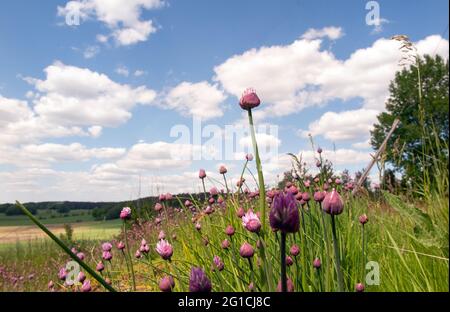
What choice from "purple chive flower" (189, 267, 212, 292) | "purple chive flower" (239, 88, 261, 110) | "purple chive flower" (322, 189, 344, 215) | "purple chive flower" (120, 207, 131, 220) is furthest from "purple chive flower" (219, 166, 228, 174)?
"purple chive flower" (189, 267, 212, 292)

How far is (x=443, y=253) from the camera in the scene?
183 cm

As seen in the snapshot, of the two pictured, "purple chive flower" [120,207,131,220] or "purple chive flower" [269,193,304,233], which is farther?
"purple chive flower" [120,207,131,220]

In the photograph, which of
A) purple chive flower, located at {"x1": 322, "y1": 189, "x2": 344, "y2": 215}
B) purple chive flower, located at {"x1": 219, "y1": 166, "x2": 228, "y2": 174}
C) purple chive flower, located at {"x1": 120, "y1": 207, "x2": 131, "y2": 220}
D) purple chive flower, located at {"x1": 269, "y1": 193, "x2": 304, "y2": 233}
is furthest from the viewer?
purple chive flower, located at {"x1": 219, "y1": 166, "x2": 228, "y2": 174}

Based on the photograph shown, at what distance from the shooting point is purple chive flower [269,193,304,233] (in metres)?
0.98

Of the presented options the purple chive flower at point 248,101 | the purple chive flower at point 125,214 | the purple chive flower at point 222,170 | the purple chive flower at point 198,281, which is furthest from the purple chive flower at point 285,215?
the purple chive flower at point 222,170

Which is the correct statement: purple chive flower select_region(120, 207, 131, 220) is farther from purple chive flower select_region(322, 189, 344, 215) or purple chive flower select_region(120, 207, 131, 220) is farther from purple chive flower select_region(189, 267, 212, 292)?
purple chive flower select_region(322, 189, 344, 215)

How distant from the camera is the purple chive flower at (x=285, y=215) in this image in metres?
0.98

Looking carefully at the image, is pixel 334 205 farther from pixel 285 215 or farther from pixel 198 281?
pixel 198 281

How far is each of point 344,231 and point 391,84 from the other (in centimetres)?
2607

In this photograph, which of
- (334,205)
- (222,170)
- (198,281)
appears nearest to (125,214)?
(222,170)

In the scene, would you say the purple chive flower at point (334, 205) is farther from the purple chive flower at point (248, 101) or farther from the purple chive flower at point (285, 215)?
the purple chive flower at point (248, 101)
